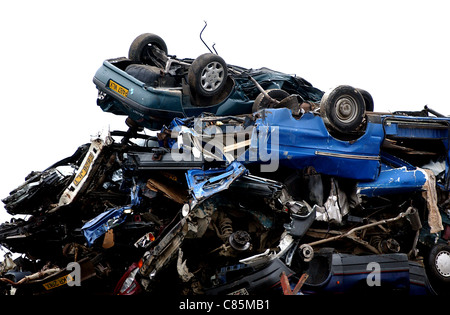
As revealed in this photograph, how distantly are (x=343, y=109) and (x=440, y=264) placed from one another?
2916mm

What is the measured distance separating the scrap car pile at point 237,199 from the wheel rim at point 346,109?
0.02 m

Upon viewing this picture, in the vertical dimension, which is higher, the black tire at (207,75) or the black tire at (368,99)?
the black tire at (207,75)

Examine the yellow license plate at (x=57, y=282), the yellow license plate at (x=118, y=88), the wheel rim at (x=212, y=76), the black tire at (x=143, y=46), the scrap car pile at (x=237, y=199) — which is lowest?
the yellow license plate at (x=57, y=282)

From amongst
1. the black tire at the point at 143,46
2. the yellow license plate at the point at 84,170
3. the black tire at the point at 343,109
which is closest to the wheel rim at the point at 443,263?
the black tire at the point at 343,109

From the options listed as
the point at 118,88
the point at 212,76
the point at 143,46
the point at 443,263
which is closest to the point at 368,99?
the point at 212,76

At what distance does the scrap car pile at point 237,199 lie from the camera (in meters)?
9.45

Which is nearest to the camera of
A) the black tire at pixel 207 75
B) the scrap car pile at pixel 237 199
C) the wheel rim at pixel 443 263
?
the scrap car pile at pixel 237 199

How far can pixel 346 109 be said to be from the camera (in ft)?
33.9

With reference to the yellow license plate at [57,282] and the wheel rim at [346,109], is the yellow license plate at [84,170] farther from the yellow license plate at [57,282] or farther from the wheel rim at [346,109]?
the wheel rim at [346,109]

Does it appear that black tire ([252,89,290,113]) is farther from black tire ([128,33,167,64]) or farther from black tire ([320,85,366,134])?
black tire ([128,33,167,64])

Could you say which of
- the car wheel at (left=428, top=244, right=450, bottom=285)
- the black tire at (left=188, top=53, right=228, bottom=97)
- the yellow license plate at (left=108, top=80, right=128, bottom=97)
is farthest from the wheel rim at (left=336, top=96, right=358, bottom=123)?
the yellow license plate at (left=108, top=80, right=128, bottom=97)

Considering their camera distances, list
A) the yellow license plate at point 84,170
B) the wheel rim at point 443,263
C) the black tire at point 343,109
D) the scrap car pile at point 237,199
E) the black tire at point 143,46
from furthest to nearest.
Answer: the black tire at point 143,46 < the yellow license plate at point 84,170 < the wheel rim at point 443,263 < the black tire at point 343,109 < the scrap car pile at point 237,199

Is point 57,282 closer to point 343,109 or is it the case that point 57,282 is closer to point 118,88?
point 118,88
